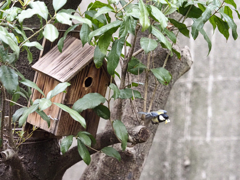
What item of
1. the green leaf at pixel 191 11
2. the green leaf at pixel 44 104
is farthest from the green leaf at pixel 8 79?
the green leaf at pixel 191 11

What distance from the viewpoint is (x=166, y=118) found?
3.46ft

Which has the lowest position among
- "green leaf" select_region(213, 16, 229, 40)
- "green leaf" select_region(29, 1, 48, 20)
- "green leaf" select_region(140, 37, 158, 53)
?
"green leaf" select_region(213, 16, 229, 40)

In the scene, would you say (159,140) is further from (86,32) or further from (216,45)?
(86,32)

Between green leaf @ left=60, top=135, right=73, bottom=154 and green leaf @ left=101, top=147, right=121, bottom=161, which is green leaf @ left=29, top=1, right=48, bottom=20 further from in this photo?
green leaf @ left=101, top=147, right=121, bottom=161

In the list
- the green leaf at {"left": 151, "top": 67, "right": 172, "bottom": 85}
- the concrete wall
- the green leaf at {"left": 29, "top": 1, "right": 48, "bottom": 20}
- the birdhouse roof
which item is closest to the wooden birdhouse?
the birdhouse roof

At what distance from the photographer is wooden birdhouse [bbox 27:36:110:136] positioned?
1.11m

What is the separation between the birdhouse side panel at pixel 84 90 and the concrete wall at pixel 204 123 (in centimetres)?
181

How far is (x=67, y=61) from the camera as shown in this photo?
3.71ft

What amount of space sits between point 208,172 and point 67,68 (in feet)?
6.82

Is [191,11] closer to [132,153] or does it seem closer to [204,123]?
[132,153]

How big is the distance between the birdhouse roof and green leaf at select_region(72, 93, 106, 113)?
0.17 metres

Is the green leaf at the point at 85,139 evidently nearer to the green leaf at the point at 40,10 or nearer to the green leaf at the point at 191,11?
the green leaf at the point at 40,10

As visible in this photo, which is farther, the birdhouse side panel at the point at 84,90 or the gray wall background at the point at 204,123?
the gray wall background at the point at 204,123

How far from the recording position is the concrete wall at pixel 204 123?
2.69 metres
